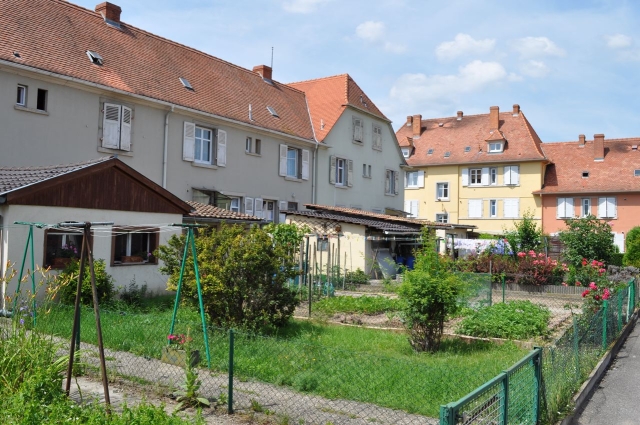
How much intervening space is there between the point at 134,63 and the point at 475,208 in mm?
31205

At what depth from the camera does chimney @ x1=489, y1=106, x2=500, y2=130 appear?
153 feet

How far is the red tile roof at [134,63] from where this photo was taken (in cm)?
1802

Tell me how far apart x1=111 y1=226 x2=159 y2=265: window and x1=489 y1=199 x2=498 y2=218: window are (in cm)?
3385

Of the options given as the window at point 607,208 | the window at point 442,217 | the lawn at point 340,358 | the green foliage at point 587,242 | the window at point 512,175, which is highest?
the window at point 512,175

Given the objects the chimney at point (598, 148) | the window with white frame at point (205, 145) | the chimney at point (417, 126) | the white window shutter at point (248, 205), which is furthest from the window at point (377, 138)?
the chimney at point (598, 148)

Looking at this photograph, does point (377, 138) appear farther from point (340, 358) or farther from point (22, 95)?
point (340, 358)

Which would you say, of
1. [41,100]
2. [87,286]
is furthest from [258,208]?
[87,286]

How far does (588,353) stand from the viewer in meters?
9.43

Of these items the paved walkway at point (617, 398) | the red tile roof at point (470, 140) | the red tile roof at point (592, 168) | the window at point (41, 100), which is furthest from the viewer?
the red tile roof at point (470, 140)

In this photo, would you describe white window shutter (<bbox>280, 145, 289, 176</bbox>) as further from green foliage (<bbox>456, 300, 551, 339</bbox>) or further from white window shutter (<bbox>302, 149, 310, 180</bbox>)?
green foliage (<bbox>456, 300, 551, 339</bbox>)

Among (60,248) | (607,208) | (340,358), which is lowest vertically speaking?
(340,358)

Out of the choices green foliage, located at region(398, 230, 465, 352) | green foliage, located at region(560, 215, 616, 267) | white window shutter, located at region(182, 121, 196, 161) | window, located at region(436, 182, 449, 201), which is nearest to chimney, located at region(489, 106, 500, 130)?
window, located at region(436, 182, 449, 201)

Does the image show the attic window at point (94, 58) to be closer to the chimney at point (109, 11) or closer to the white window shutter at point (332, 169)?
the chimney at point (109, 11)

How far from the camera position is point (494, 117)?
154ft
